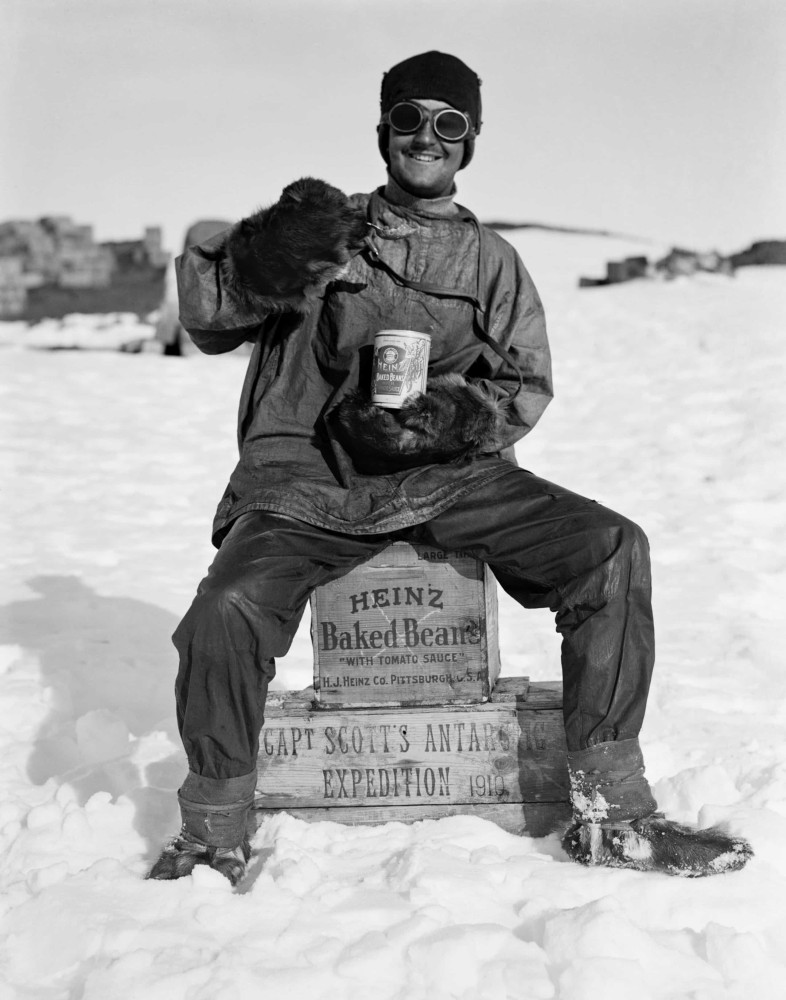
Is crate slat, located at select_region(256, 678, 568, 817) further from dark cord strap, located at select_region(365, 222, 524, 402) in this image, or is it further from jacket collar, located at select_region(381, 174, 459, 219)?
jacket collar, located at select_region(381, 174, 459, 219)

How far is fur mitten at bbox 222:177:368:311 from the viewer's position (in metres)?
2.67

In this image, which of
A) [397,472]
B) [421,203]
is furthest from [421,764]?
[421,203]

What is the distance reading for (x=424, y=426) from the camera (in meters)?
2.76

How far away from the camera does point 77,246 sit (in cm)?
2495

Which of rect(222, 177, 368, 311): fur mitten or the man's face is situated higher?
the man's face

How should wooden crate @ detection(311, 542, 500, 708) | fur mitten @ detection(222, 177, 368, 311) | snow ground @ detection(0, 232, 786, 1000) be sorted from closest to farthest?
snow ground @ detection(0, 232, 786, 1000)
fur mitten @ detection(222, 177, 368, 311)
wooden crate @ detection(311, 542, 500, 708)

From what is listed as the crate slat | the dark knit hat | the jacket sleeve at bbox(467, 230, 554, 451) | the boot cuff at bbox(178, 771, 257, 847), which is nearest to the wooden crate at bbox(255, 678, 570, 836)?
the crate slat

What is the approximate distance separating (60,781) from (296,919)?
1.10 meters

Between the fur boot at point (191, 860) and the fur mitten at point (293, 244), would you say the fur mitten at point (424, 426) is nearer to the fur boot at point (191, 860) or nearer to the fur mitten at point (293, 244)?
the fur mitten at point (293, 244)

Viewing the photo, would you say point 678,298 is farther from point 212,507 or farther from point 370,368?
point 370,368

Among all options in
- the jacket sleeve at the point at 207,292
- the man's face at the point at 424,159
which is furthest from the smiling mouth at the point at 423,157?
the jacket sleeve at the point at 207,292

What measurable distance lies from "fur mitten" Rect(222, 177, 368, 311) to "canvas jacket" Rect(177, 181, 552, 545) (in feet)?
0.37

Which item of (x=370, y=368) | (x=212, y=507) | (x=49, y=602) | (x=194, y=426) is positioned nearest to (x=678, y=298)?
(x=194, y=426)

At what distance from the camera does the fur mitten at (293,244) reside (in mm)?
2666
